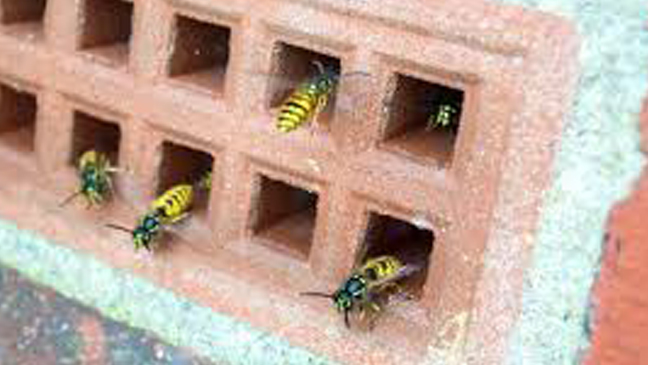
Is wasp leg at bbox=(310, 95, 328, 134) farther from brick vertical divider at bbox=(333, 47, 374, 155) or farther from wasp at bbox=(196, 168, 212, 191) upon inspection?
wasp at bbox=(196, 168, 212, 191)

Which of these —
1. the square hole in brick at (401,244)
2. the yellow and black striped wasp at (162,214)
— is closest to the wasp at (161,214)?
the yellow and black striped wasp at (162,214)

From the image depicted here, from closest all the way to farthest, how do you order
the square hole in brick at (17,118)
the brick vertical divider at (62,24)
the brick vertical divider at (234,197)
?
1. the brick vertical divider at (234,197)
2. the brick vertical divider at (62,24)
3. the square hole in brick at (17,118)

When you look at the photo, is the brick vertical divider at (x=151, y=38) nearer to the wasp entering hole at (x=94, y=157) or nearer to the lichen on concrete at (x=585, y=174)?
the wasp entering hole at (x=94, y=157)

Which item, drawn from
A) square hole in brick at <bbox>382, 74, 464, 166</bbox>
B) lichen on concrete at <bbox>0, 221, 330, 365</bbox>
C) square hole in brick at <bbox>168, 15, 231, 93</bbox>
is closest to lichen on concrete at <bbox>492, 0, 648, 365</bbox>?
square hole in brick at <bbox>382, 74, 464, 166</bbox>

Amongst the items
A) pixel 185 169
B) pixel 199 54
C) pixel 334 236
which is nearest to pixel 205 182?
pixel 185 169

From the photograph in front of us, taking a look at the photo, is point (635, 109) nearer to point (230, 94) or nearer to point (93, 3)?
point (230, 94)

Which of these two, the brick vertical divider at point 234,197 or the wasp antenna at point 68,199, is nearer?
the brick vertical divider at point 234,197

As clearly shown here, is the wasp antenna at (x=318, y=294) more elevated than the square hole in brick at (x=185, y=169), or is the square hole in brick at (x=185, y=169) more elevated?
the square hole in brick at (x=185, y=169)
